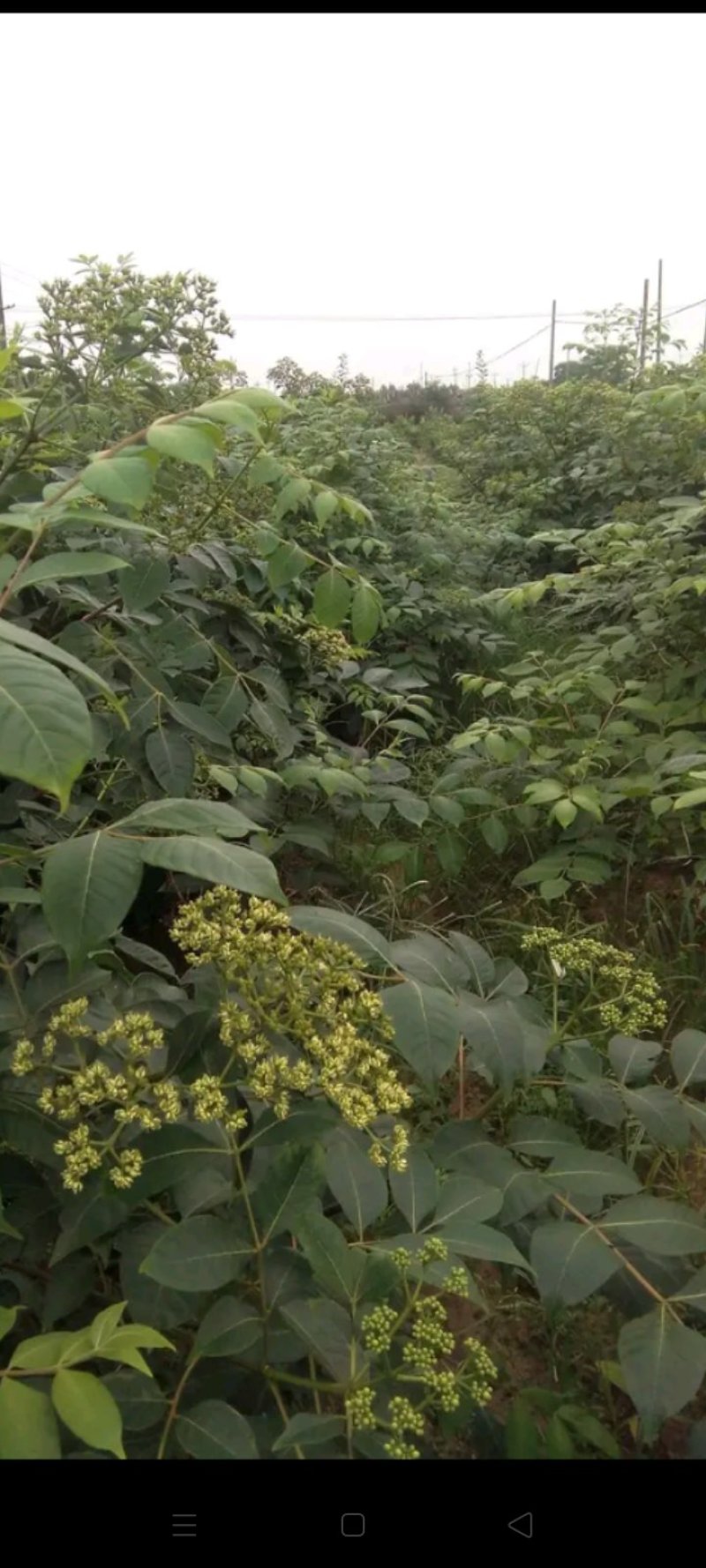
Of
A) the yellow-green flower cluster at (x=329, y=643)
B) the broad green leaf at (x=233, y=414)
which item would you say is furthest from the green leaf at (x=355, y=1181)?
the yellow-green flower cluster at (x=329, y=643)

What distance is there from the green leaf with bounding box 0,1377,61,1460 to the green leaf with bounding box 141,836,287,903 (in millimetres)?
333

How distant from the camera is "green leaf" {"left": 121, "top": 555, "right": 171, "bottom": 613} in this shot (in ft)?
4.40

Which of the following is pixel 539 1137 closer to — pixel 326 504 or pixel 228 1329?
pixel 228 1329

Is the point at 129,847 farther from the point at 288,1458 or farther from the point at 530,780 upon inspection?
the point at 530,780

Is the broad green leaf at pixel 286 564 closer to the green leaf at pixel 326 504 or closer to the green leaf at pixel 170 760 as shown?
the green leaf at pixel 326 504

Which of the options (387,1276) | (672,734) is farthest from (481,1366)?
(672,734)

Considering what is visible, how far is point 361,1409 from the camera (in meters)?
0.64

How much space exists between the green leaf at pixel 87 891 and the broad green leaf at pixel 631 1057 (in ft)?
2.07

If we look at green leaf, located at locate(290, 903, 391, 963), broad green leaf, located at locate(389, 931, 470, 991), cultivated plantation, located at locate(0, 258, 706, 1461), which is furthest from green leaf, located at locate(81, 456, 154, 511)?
broad green leaf, located at locate(389, 931, 470, 991)

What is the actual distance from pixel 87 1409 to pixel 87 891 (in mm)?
314

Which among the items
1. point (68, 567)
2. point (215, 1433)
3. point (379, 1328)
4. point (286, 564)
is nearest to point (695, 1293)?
point (379, 1328)

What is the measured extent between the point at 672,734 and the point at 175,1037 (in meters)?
1.41

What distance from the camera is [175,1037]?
2.73ft

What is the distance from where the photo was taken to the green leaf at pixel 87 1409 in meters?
0.56
